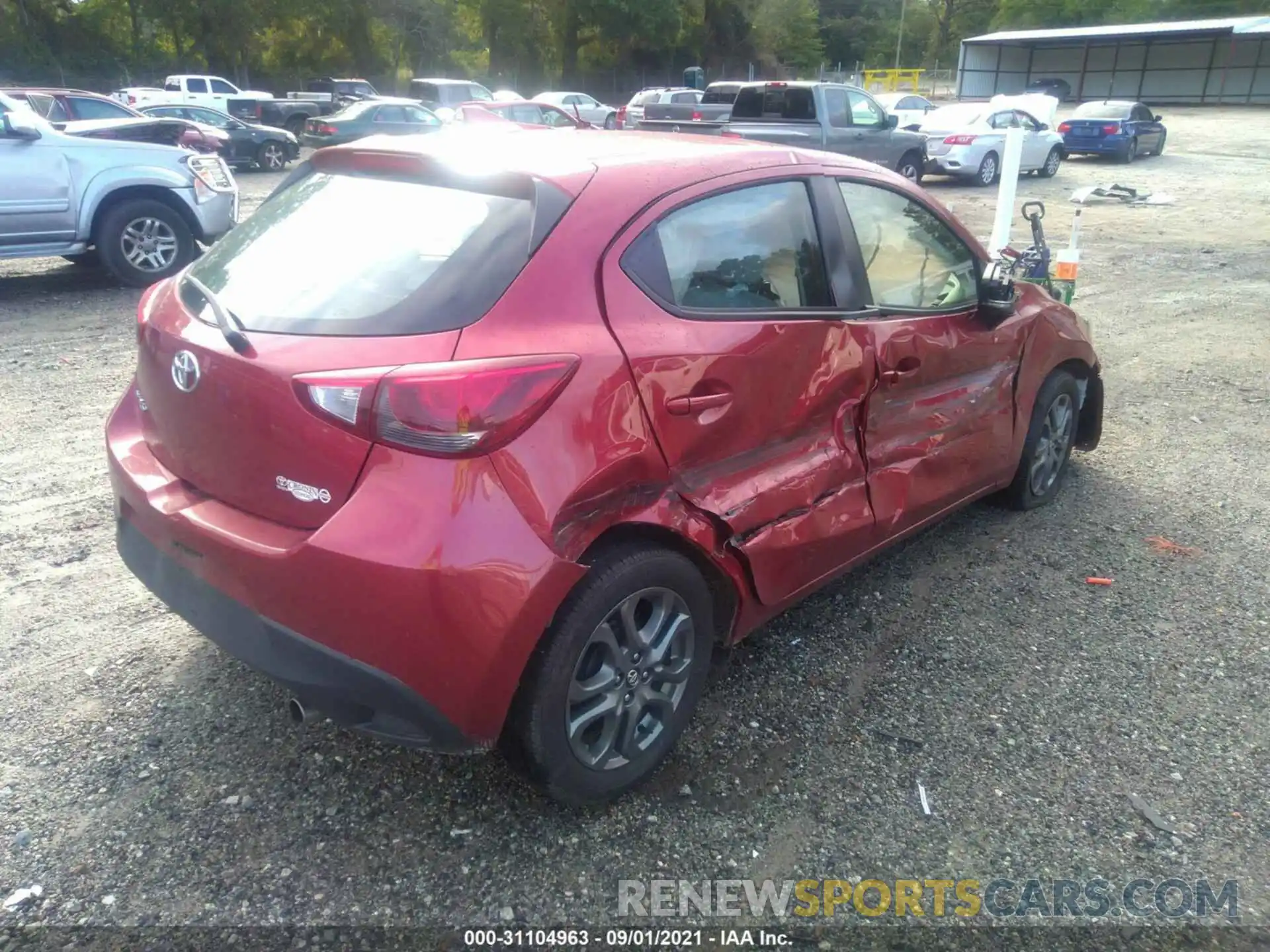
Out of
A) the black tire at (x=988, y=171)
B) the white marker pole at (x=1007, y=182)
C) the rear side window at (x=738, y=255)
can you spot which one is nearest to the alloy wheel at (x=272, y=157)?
the black tire at (x=988, y=171)

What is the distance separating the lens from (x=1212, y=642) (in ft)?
12.0

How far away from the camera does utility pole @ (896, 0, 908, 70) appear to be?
203 feet

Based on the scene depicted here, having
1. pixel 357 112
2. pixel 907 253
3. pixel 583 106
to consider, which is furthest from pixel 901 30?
pixel 907 253

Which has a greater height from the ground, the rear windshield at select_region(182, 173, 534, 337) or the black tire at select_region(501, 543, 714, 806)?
the rear windshield at select_region(182, 173, 534, 337)

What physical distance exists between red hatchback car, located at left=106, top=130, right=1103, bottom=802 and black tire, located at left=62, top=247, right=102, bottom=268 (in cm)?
669

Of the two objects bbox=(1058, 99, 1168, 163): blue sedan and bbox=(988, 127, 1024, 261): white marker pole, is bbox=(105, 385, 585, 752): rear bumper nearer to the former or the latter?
bbox=(988, 127, 1024, 261): white marker pole

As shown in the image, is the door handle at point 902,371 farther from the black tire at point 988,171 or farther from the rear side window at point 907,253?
the black tire at point 988,171

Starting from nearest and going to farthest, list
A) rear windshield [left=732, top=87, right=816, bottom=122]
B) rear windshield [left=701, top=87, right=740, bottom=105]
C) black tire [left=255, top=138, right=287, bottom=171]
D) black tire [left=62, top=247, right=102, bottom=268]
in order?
1. black tire [left=62, top=247, right=102, bottom=268]
2. rear windshield [left=732, top=87, right=816, bottom=122]
3. rear windshield [left=701, top=87, right=740, bottom=105]
4. black tire [left=255, top=138, right=287, bottom=171]

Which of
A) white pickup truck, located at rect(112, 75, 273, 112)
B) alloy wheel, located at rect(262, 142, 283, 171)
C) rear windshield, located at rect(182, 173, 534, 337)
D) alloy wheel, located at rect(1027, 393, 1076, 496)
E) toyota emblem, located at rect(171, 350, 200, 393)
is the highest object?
rear windshield, located at rect(182, 173, 534, 337)

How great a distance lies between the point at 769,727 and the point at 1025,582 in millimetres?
1591

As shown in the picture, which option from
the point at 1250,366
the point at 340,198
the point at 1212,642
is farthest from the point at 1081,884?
the point at 1250,366

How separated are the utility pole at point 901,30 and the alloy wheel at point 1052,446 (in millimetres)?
62257

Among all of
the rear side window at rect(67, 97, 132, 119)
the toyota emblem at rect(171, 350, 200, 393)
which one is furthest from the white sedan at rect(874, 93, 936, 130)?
the toyota emblem at rect(171, 350, 200, 393)

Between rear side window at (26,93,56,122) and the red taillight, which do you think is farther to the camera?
rear side window at (26,93,56,122)
